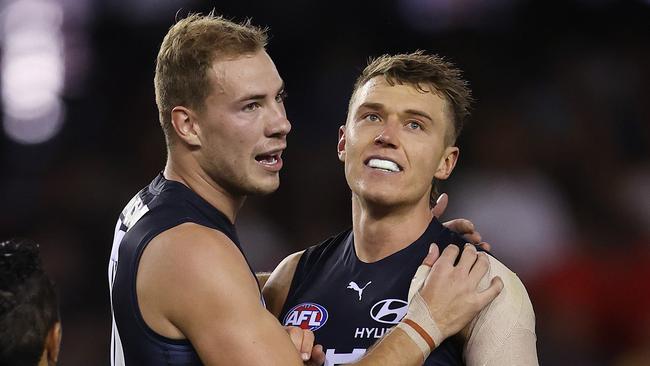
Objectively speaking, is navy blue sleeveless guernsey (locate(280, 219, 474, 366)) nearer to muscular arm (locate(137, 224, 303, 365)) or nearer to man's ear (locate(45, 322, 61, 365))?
muscular arm (locate(137, 224, 303, 365))

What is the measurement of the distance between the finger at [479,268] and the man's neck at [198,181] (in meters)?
0.91

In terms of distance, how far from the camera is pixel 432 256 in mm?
3469

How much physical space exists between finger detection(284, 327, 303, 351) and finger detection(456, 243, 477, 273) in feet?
2.07

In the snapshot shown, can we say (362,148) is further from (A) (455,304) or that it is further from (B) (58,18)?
(B) (58,18)

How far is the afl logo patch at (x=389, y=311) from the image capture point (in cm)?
340

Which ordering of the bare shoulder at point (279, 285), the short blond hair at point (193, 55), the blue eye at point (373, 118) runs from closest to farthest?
1. the short blond hair at point (193, 55)
2. the blue eye at point (373, 118)
3. the bare shoulder at point (279, 285)

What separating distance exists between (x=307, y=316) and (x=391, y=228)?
48 centimetres

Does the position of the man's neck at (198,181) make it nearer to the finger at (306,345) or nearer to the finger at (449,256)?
the finger at (306,345)

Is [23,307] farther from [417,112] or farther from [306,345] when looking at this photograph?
[417,112]

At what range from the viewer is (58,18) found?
764cm

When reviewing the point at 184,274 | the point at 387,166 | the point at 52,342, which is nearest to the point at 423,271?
the point at 387,166

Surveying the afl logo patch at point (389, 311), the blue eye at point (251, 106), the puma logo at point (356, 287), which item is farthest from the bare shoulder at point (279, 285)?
the blue eye at point (251, 106)

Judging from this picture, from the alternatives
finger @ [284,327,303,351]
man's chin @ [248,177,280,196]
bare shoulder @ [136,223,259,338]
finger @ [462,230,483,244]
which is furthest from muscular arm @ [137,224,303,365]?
→ finger @ [462,230,483,244]

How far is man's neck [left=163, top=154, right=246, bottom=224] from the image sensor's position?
3383 millimetres
